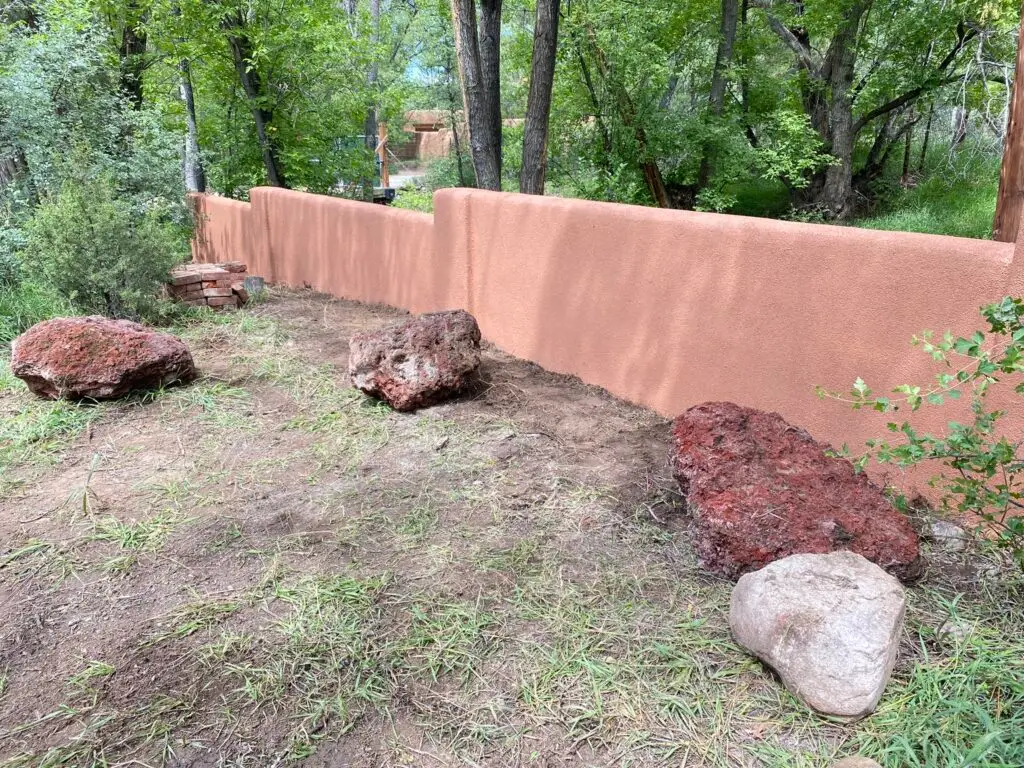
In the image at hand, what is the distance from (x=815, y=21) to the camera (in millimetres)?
9891

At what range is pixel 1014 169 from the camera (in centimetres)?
304

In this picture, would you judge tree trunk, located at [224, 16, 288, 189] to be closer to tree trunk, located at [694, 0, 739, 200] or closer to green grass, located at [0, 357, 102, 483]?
tree trunk, located at [694, 0, 739, 200]

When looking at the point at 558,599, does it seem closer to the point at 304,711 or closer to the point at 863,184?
the point at 304,711

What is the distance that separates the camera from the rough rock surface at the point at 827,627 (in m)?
2.13

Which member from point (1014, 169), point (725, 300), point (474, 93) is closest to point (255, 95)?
point (474, 93)

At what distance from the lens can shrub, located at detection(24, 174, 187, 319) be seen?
6184 mm

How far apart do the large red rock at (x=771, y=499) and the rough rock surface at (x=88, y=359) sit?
11.7ft

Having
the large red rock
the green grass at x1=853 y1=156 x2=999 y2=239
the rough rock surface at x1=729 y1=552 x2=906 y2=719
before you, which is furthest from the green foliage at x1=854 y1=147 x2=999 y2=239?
the rough rock surface at x1=729 y1=552 x2=906 y2=719

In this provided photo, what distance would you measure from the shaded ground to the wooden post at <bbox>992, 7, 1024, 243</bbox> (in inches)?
55.0

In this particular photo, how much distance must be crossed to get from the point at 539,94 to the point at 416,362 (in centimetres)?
416

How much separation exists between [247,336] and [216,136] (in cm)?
702

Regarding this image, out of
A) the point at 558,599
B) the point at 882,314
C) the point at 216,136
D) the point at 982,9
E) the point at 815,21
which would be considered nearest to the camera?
the point at 558,599

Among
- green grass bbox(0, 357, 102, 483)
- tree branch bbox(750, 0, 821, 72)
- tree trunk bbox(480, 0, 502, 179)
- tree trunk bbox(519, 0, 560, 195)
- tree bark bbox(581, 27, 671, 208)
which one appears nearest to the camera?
green grass bbox(0, 357, 102, 483)

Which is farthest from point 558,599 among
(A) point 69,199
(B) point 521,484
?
(A) point 69,199
